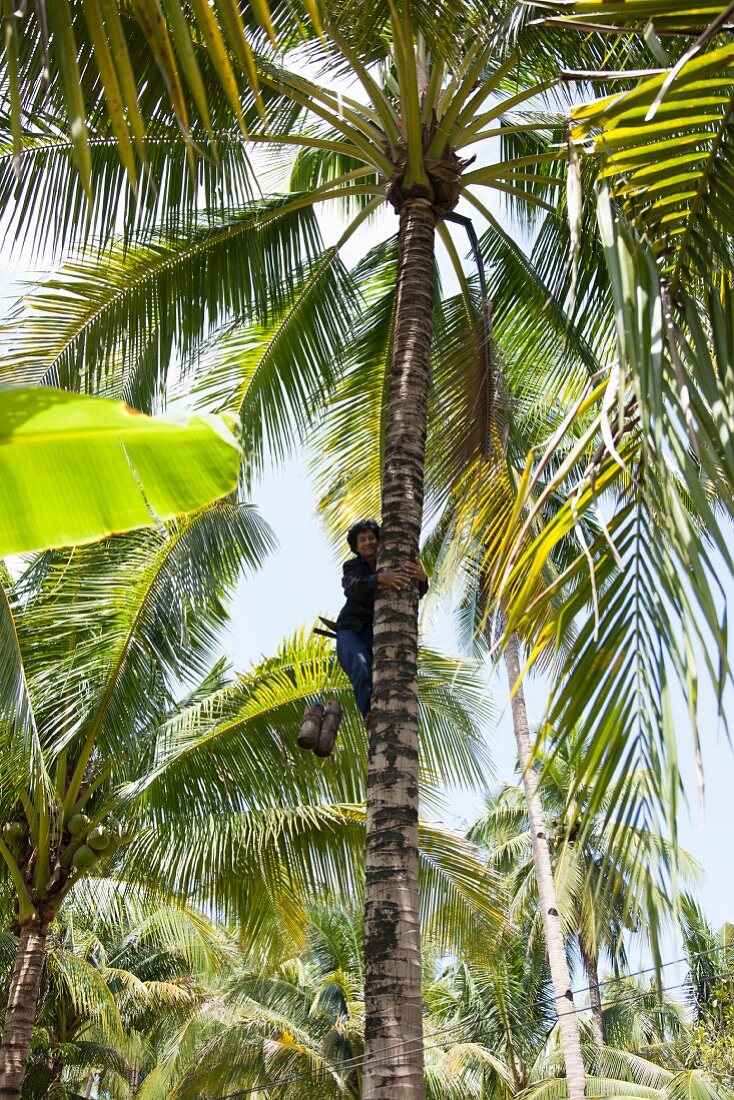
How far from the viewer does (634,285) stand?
7.48ft

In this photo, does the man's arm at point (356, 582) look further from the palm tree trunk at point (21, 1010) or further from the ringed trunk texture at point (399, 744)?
the palm tree trunk at point (21, 1010)

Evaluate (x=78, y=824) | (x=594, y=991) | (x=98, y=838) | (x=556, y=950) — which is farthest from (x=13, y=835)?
(x=594, y=991)

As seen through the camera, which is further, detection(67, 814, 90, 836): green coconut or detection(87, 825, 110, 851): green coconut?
detection(67, 814, 90, 836): green coconut

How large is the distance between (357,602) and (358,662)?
363 millimetres

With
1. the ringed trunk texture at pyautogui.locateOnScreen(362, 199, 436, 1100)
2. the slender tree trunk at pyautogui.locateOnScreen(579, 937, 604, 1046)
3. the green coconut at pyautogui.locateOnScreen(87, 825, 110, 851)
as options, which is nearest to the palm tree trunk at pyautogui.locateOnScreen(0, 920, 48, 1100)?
the green coconut at pyautogui.locateOnScreen(87, 825, 110, 851)

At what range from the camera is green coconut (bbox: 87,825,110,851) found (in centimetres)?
891

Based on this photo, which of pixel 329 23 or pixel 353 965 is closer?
pixel 329 23

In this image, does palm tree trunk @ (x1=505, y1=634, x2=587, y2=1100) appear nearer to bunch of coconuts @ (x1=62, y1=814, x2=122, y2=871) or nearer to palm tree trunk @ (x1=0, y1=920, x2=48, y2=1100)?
bunch of coconuts @ (x1=62, y1=814, x2=122, y2=871)

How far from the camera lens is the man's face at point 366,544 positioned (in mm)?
6012

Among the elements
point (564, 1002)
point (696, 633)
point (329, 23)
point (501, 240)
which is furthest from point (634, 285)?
point (564, 1002)

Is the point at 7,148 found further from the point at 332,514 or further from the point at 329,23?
the point at 332,514

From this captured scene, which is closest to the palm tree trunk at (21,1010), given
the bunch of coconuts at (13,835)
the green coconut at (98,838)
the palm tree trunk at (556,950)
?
the bunch of coconuts at (13,835)

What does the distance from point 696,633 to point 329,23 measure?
4.74 metres

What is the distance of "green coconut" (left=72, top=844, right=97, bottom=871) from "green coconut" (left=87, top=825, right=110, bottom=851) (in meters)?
0.05
